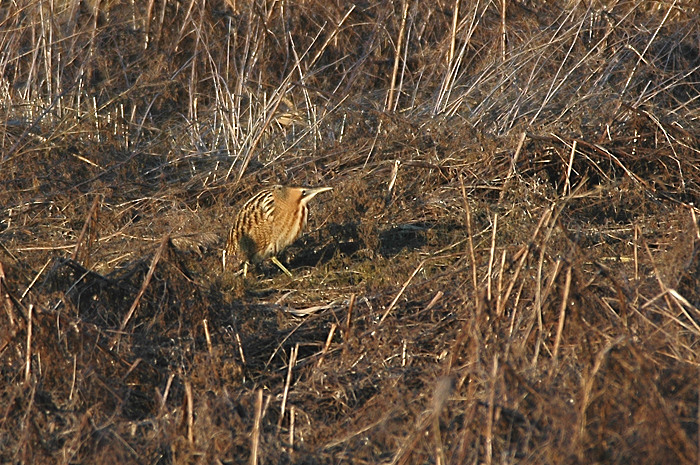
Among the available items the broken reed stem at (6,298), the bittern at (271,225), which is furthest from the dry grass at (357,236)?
the bittern at (271,225)

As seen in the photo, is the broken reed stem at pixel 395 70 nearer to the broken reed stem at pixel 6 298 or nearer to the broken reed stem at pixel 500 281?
the broken reed stem at pixel 500 281

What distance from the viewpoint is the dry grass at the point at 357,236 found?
10.4 feet

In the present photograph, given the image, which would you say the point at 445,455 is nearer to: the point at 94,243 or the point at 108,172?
the point at 94,243

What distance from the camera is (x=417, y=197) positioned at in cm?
551

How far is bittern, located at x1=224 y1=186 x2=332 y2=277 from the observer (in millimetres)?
5145

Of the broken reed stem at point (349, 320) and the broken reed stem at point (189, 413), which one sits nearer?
the broken reed stem at point (189, 413)

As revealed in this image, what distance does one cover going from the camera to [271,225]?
5129 millimetres

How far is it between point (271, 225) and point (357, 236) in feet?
1.52

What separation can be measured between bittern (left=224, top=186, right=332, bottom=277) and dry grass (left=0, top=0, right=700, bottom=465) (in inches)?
5.7

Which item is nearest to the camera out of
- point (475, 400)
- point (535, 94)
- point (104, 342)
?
point (475, 400)

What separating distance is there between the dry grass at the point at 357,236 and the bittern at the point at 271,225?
5.7 inches

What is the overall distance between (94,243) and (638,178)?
272 cm

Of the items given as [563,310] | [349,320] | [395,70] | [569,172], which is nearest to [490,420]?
[563,310]

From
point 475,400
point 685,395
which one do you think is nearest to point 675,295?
point 685,395
